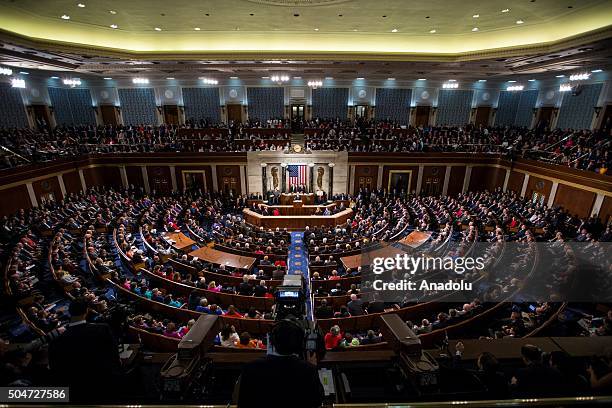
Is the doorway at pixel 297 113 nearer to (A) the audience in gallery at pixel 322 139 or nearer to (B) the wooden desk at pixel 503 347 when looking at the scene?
(A) the audience in gallery at pixel 322 139

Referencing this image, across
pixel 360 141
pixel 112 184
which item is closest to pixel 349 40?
pixel 360 141

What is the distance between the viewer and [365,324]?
8.55 metres

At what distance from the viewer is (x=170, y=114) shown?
27.3 metres

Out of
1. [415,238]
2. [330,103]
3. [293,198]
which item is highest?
[330,103]

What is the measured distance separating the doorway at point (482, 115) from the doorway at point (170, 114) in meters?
27.7

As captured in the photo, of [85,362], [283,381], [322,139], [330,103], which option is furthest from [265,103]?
[283,381]

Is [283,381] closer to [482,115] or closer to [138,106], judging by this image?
[138,106]

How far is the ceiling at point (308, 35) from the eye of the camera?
12.0 m

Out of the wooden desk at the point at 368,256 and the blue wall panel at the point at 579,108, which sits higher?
the blue wall panel at the point at 579,108

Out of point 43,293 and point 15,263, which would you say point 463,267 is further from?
point 15,263

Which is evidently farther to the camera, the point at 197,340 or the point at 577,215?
the point at 577,215

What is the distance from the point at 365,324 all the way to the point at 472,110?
26898 millimetres

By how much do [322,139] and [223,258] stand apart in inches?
562

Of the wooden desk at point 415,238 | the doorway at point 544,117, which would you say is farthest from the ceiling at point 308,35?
the wooden desk at point 415,238
